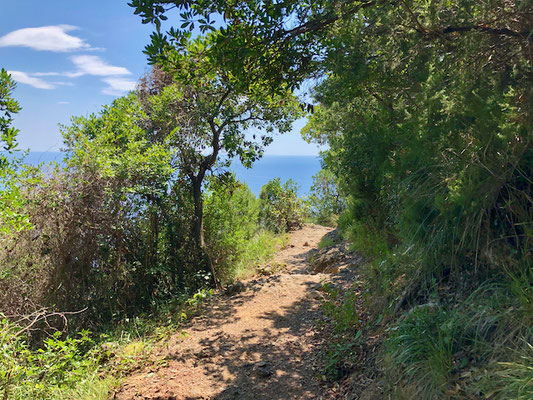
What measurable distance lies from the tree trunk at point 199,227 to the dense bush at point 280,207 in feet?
22.7

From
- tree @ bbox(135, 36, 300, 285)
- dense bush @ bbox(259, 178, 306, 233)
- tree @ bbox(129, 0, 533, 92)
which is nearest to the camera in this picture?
tree @ bbox(129, 0, 533, 92)

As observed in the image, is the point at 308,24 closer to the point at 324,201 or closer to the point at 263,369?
the point at 263,369

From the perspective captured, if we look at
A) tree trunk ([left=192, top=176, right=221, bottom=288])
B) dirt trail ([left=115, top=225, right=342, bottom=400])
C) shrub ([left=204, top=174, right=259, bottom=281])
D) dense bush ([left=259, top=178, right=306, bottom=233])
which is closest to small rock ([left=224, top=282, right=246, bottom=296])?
dirt trail ([left=115, top=225, right=342, bottom=400])

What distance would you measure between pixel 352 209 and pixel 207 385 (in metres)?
3.00

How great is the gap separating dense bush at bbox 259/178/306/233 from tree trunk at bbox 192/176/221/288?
6.90m

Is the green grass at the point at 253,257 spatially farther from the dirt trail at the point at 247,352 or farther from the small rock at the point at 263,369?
the small rock at the point at 263,369

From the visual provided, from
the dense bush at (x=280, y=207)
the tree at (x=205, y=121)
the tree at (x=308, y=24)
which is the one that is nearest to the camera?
the tree at (x=308, y=24)

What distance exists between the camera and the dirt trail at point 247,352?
160 inches

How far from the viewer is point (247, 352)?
490cm

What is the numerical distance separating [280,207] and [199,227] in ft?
26.0

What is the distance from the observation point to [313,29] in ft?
14.3

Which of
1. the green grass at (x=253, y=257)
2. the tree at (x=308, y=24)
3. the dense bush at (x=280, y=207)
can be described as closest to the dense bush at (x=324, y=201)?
the dense bush at (x=280, y=207)

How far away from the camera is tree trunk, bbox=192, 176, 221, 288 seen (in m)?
7.64

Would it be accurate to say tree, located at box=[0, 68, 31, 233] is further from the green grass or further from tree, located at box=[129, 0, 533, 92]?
the green grass
